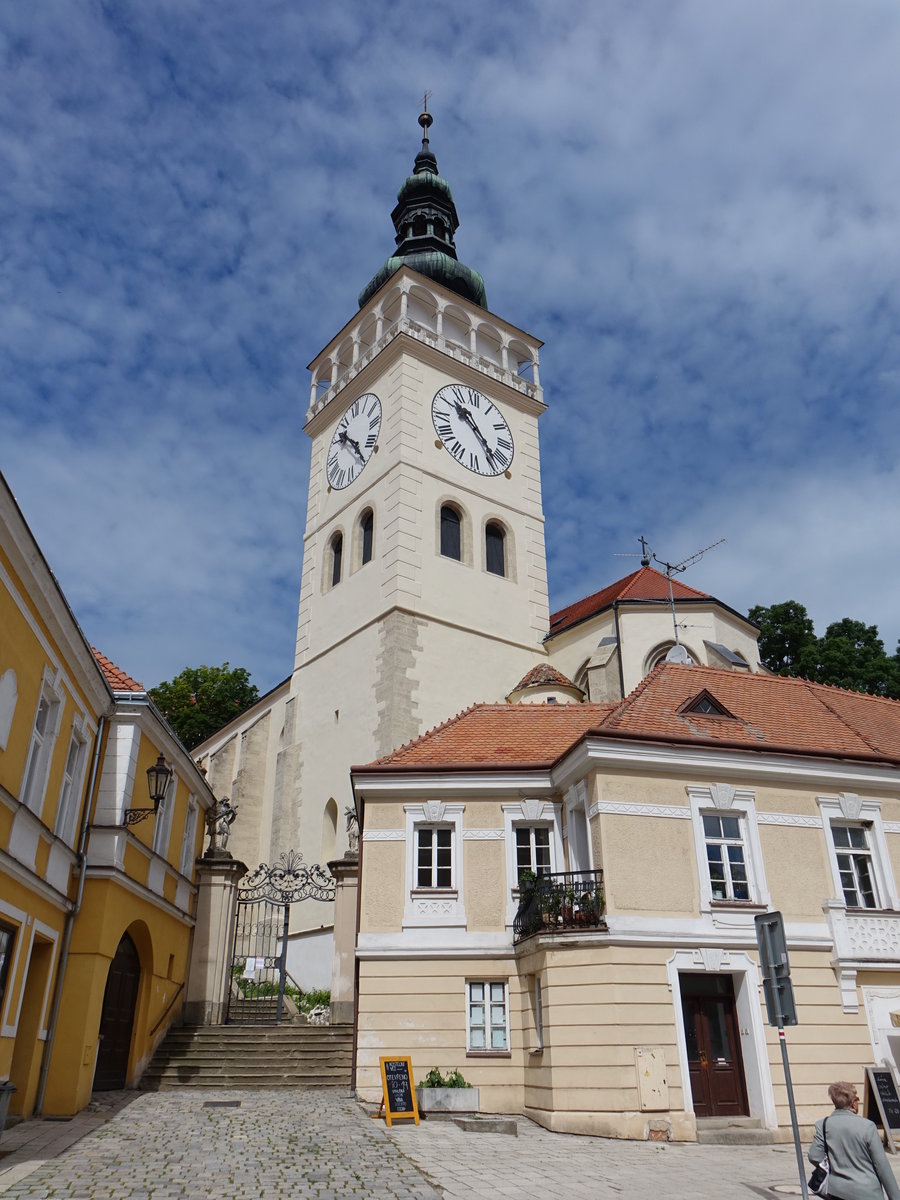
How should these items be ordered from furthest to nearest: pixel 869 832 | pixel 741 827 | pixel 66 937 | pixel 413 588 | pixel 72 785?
pixel 413 588, pixel 869 832, pixel 741 827, pixel 72 785, pixel 66 937

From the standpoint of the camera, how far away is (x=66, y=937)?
12.8 metres

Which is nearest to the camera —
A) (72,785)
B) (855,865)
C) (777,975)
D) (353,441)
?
(777,975)

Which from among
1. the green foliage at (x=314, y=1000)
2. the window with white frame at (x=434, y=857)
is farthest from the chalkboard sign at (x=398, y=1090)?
the green foliage at (x=314, y=1000)

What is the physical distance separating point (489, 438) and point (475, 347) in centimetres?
353

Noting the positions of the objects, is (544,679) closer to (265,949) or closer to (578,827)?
(265,949)

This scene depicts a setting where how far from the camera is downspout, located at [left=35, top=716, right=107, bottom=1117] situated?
39.0 ft

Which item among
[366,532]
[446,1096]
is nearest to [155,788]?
[446,1096]

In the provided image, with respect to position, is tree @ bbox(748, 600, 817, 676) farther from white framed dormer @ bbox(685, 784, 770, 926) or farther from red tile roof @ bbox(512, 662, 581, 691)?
white framed dormer @ bbox(685, 784, 770, 926)

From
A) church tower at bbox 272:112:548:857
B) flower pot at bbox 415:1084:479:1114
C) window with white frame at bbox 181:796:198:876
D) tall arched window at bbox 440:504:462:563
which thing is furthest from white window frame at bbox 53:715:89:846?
tall arched window at bbox 440:504:462:563

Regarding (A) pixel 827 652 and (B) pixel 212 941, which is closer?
(B) pixel 212 941

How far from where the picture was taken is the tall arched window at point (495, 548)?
31884 mm

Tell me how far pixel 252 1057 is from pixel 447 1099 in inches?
166

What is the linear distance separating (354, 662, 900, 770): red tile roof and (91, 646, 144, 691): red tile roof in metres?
4.12

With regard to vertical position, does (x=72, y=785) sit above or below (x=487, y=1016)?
above
